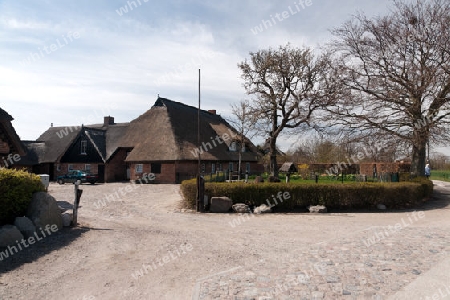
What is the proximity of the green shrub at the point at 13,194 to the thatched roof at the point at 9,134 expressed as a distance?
8.63 meters

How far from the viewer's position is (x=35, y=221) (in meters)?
9.18

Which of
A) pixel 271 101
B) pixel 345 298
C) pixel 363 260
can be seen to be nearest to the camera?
pixel 345 298

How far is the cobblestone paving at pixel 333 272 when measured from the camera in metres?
5.56

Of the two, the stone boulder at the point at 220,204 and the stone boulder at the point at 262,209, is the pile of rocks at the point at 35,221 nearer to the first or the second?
the stone boulder at the point at 220,204

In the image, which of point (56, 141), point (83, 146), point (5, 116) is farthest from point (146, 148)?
point (5, 116)

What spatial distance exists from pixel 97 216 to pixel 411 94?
18.9m

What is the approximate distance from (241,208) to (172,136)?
60.9 ft

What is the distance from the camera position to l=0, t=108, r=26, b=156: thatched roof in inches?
651

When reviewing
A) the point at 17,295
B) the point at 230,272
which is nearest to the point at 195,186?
the point at 230,272

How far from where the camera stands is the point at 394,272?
6.47 metres

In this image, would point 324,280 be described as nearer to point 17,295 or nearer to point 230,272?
point 230,272

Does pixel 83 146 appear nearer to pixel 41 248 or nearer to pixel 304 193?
pixel 304 193

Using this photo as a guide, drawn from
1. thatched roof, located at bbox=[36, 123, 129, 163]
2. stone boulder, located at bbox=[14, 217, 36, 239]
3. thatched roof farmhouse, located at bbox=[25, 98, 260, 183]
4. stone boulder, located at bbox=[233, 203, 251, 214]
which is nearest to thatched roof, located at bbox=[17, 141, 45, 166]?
thatched roof farmhouse, located at bbox=[25, 98, 260, 183]

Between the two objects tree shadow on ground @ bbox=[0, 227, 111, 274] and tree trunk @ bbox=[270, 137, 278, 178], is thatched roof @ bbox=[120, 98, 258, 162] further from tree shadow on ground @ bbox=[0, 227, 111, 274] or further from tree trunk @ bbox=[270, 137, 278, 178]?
tree shadow on ground @ bbox=[0, 227, 111, 274]
